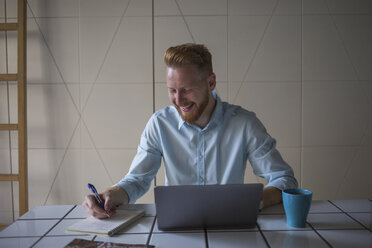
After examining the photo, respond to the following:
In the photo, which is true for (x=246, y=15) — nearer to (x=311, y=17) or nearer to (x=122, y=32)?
(x=311, y=17)

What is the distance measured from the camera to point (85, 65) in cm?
230

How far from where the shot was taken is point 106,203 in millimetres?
1088

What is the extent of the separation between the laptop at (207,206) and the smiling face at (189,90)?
62cm

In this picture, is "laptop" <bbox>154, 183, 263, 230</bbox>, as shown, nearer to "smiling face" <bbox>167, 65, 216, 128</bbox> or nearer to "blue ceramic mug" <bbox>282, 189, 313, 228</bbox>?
"blue ceramic mug" <bbox>282, 189, 313, 228</bbox>

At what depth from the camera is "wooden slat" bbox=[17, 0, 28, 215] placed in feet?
7.23

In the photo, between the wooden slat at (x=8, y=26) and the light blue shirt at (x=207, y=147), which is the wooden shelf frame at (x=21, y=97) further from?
the light blue shirt at (x=207, y=147)

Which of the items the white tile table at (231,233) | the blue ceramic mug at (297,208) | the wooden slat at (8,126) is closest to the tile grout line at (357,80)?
the white tile table at (231,233)

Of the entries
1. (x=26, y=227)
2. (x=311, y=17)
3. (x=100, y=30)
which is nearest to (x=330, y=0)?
(x=311, y=17)

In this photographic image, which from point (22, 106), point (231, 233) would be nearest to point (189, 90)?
point (231, 233)

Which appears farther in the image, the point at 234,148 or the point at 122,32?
the point at 122,32

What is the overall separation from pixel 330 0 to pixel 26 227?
2177 millimetres

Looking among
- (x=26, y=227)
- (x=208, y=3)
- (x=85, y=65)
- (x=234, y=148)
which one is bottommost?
(x=26, y=227)

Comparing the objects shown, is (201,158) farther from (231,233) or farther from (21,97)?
(21,97)

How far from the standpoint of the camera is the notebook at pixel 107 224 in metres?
0.92
